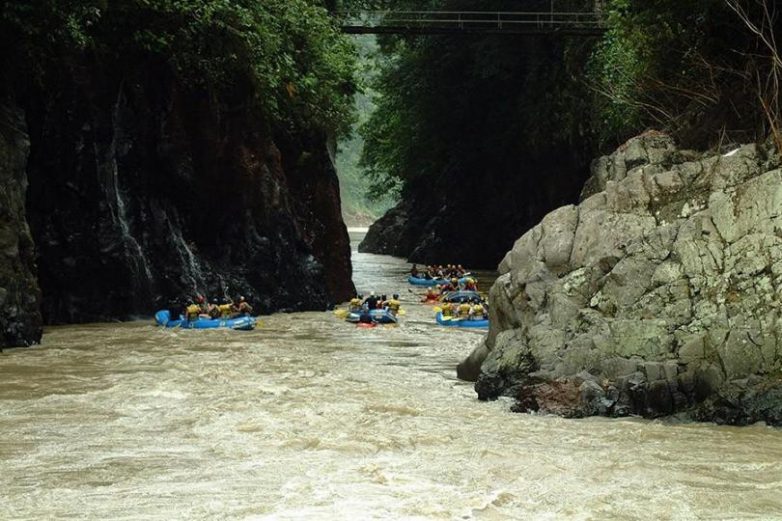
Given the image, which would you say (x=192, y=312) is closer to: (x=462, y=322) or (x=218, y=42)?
(x=462, y=322)

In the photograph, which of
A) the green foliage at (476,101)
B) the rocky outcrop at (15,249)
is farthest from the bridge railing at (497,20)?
the rocky outcrop at (15,249)

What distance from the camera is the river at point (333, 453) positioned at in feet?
24.0

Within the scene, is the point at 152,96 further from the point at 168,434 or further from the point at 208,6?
the point at 168,434

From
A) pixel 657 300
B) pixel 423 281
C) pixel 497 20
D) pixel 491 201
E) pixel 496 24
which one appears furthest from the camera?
pixel 491 201

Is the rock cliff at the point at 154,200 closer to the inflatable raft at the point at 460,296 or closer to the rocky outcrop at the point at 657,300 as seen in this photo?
the inflatable raft at the point at 460,296

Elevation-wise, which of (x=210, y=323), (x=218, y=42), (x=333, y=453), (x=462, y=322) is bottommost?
(x=333, y=453)

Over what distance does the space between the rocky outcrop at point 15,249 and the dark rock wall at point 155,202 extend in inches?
106

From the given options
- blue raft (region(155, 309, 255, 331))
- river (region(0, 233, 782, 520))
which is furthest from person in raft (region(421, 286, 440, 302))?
river (region(0, 233, 782, 520))

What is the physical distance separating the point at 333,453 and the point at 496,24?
27.8 metres

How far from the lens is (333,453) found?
880cm

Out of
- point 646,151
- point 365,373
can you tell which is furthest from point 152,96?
point 646,151

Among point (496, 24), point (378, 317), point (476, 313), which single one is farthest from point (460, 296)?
point (496, 24)

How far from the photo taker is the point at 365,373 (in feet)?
44.2

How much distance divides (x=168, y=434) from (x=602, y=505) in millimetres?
4115
